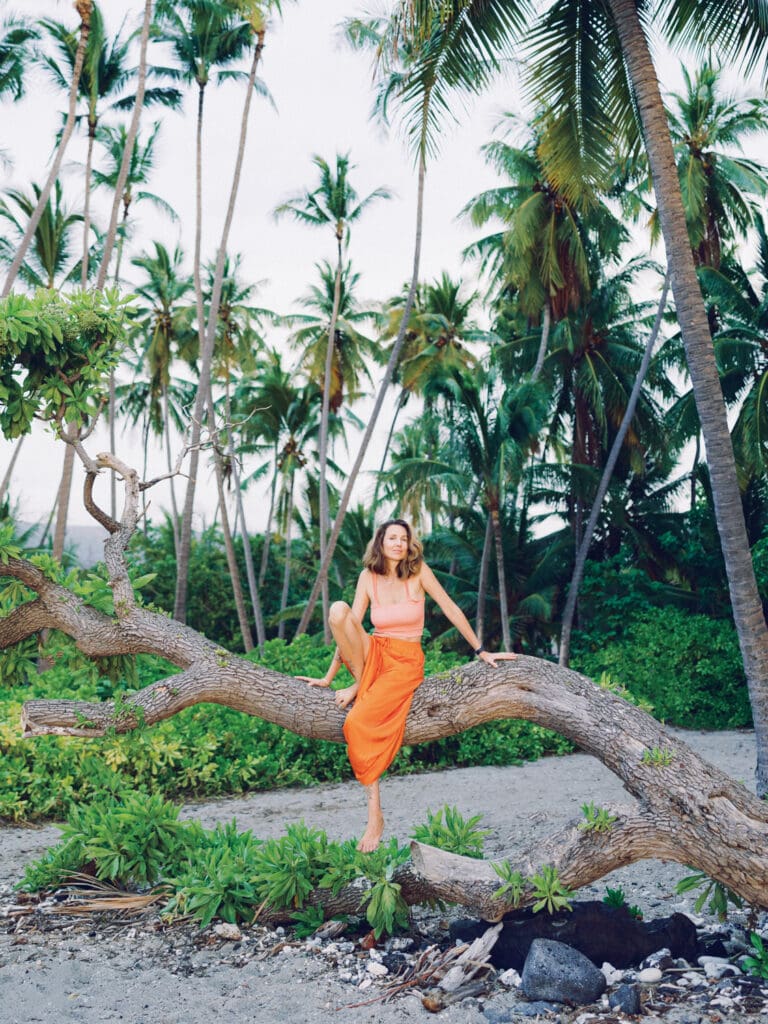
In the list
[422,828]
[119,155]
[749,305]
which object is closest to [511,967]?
[422,828]

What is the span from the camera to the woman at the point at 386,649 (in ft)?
16.1

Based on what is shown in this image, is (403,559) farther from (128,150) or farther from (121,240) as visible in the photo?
(121,240)

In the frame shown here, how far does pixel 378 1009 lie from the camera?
4.27 m

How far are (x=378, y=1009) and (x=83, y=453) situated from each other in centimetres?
339

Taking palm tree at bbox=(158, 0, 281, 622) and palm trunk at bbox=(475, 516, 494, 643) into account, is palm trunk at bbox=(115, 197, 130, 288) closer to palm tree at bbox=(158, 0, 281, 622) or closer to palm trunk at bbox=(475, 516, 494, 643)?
palm tree at bbox=(158, 0, 281, 622)

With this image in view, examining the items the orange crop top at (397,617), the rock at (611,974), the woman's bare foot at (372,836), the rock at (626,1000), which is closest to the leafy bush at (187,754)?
the woman's bare foot at (372,836)

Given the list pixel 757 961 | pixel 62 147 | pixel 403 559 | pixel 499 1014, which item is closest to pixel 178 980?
pixel 499 1014

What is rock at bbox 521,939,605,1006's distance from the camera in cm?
425

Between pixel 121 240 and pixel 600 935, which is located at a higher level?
pixel 121 240

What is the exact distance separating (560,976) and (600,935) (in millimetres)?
431

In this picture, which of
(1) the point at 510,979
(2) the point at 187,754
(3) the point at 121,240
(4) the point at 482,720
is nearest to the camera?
(1) the point at 510,979

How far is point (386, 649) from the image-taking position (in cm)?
495

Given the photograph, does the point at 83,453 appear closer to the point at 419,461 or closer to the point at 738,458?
the point at 419,461

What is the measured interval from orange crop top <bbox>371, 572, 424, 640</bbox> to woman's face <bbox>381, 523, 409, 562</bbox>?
6.0 inches
